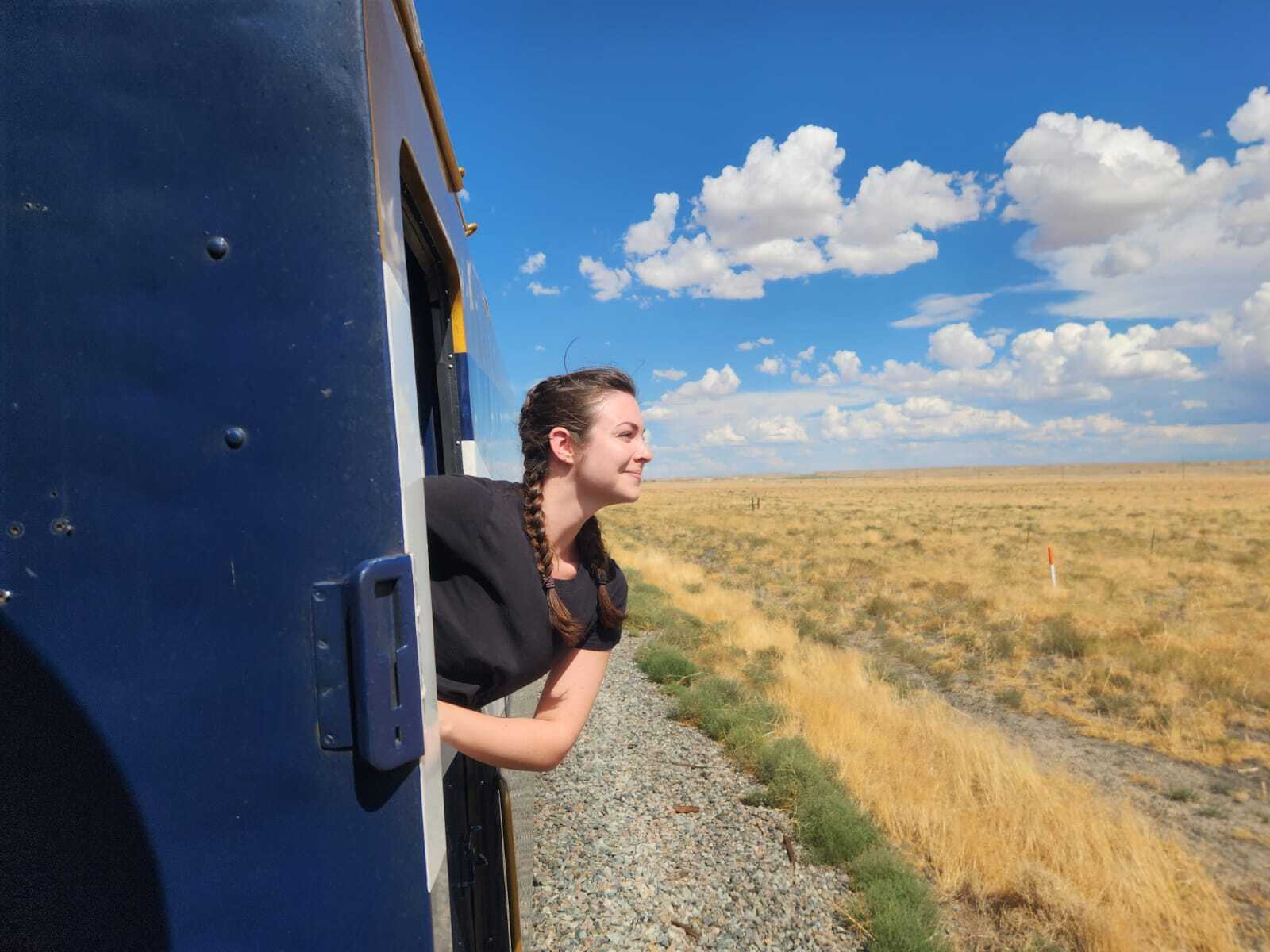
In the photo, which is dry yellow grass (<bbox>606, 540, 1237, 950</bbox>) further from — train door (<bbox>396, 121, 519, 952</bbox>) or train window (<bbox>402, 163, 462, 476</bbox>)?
train window (<bbox>402, 163, 462, 476</bbox>)

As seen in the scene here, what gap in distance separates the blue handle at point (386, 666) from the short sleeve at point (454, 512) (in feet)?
1.82

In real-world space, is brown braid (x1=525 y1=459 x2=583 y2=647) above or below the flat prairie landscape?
above

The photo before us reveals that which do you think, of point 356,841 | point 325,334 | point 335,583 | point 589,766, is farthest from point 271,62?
point 589,766

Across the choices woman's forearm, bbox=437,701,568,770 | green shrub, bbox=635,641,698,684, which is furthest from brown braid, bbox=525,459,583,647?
green shrub, bbox=635,641,698,684

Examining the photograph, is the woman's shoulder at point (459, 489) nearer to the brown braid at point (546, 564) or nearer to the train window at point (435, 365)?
the brown braid at point (546, 564)

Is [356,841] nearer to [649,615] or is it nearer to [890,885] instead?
[890,885]

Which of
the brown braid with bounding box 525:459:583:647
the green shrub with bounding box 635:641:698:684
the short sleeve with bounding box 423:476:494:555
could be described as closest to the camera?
the short sleeve with bounding box 423:476:494:555

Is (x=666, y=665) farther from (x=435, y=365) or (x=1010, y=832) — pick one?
(x=435, y=365)

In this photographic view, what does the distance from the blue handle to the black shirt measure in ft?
1.87

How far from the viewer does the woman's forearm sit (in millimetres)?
1311

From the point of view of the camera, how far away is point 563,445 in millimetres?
1824

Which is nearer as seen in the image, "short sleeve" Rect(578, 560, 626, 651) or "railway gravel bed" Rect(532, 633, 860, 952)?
"short sleeve" Rect(578, 560, 626, 651)

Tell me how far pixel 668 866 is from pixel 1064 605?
42.1 ft

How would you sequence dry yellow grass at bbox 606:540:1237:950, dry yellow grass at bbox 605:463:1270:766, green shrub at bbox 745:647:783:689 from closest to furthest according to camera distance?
dry yellow grass at bbox 606:540:1237:950 < green shrub at bbox 745:647:783:689 < dry yellow grass at bbox 605:463:1270:766
